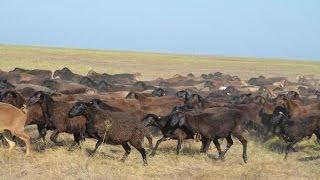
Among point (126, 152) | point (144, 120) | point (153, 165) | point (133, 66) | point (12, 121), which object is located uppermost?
point (12, 121)

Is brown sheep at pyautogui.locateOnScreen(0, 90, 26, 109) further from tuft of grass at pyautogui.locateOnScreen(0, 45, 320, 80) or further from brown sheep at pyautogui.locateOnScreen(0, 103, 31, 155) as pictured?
tuft of grass at pyautogui.locateOnScreen(0, 45, 320, 80)

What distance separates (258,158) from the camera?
42.8 ft

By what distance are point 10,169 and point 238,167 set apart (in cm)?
468

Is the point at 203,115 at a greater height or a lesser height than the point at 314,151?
greater

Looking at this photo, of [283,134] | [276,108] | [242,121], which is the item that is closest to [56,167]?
[242,121]

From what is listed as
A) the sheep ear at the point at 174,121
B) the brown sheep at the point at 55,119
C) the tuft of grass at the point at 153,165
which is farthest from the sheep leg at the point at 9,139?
the sheep ear at the point at 174,121

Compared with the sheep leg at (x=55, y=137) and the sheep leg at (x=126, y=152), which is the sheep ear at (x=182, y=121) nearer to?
the sheep leg at (x=126, y=152)

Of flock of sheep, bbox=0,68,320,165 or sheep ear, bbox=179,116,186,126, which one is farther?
sheep ear, bbox=179,116,186,126

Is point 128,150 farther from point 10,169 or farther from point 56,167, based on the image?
point 10,169

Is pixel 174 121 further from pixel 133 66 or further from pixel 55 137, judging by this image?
pixel 133 66

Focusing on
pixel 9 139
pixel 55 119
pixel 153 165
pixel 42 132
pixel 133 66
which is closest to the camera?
pixel 153 165

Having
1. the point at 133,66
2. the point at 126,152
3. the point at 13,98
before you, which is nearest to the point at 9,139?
the point at 13,98

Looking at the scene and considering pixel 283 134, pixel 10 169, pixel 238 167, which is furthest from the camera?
pixel 283 134

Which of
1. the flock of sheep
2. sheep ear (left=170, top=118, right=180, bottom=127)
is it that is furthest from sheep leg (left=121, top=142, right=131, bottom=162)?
sheep ear (left=170, top=118, right=180, bottom=127)
